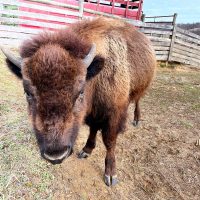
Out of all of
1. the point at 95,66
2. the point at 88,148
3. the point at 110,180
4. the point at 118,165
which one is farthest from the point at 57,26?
the point at 95,66

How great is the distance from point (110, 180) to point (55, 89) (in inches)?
75.1

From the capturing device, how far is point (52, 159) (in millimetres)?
2406

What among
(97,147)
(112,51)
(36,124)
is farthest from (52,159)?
(97,147)

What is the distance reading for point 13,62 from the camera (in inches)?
113

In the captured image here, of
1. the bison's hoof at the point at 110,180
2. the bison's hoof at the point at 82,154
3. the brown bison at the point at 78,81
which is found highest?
the brown bison at the point at 78,81

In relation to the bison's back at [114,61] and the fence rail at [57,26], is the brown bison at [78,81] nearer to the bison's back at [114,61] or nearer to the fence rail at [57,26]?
the bison's back at [114,61]

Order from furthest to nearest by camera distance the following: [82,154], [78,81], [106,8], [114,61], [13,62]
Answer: [106,8] < [82,154] < [114,61] < [13,62] < [78,81]

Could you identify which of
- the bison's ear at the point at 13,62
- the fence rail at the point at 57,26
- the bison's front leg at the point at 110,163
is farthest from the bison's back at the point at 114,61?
the fence rail at the point at 57,26

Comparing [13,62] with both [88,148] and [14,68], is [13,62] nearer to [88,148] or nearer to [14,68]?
[14,68]

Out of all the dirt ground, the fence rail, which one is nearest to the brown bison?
the dirt ground

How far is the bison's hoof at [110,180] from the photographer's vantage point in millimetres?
3852

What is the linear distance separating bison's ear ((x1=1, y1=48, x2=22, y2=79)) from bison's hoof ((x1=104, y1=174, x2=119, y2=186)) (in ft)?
5.92

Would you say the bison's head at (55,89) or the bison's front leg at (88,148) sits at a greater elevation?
the bison's head at (55,89)

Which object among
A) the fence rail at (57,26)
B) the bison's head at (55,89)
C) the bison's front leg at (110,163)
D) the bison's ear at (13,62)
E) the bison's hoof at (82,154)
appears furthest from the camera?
the fence rail at (57,26)
